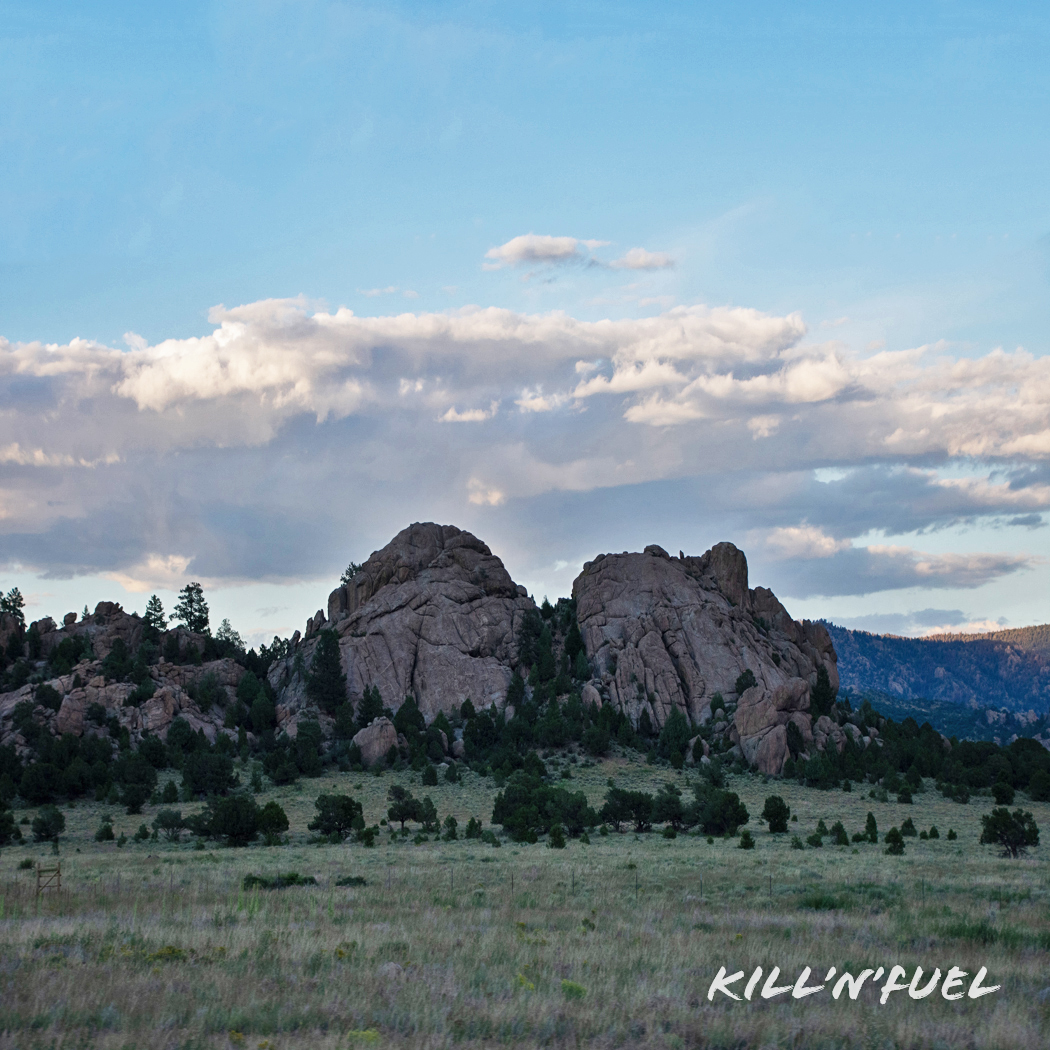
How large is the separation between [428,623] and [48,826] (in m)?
67.2

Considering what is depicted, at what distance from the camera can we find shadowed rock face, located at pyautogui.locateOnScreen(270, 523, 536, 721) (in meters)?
113

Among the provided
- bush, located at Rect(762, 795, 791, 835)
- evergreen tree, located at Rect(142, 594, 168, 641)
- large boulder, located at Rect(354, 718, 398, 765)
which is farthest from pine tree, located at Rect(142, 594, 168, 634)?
bush, located at Rect(762, 795, 791, 835)

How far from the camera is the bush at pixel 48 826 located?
180 feet

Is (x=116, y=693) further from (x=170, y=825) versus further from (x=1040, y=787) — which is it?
(x=1040, y=787)

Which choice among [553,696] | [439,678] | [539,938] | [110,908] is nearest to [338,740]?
[439,678]

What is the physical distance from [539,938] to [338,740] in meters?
84.0

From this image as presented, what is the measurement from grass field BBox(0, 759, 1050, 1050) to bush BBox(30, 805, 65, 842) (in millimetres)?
20780

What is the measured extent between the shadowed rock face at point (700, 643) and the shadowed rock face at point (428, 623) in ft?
41.4

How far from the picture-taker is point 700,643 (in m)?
117

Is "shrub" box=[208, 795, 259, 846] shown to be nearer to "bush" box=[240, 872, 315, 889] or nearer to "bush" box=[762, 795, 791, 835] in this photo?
"bush" box=[240, 872, 315, 889]

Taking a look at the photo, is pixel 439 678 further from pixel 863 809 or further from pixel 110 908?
pixel 110 908

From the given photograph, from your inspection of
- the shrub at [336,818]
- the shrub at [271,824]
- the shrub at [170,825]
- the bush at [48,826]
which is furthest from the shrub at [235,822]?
the bush at [48,826]

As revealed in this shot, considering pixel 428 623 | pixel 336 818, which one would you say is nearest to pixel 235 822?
pixel 336 818

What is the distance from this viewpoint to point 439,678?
11344 cm
